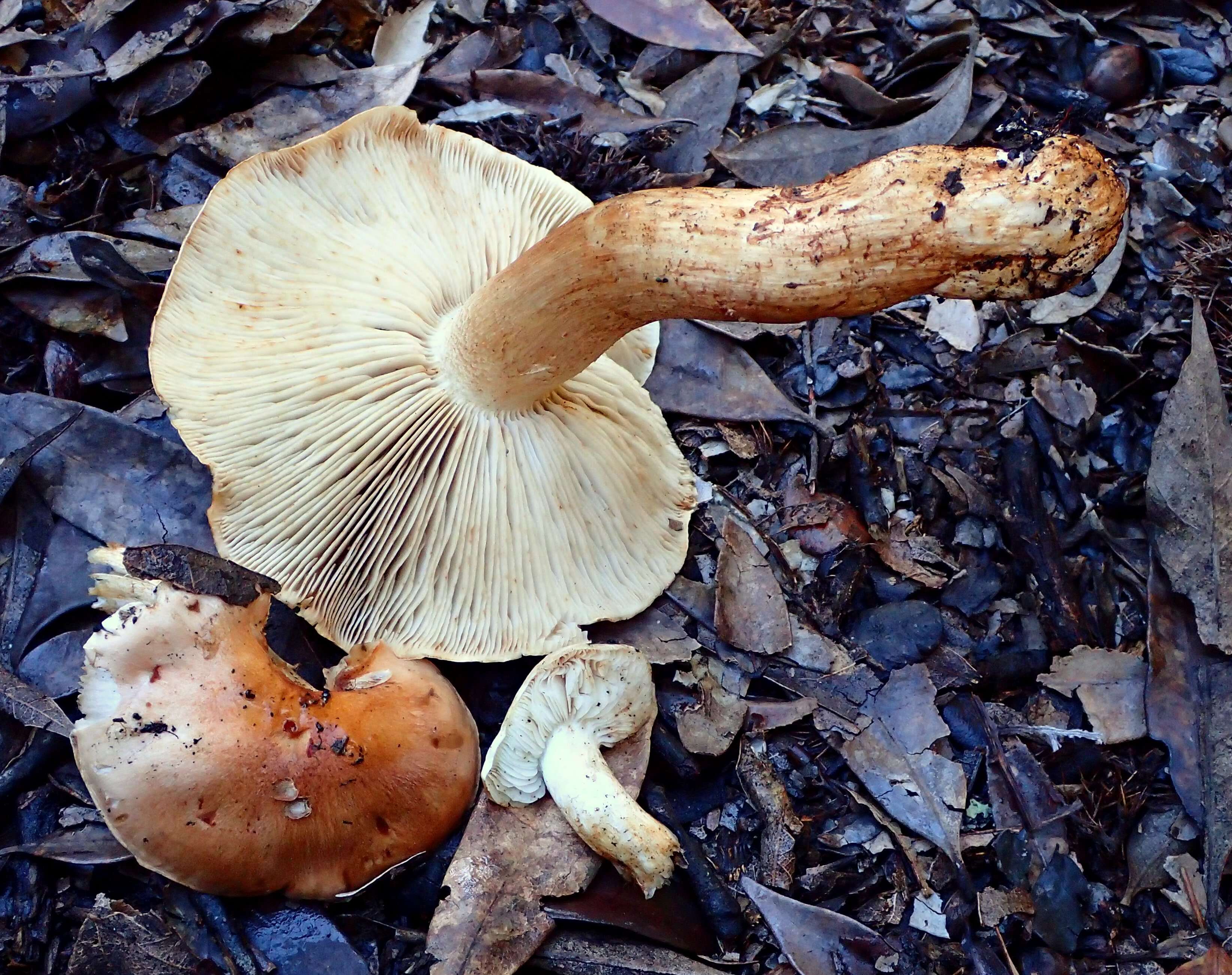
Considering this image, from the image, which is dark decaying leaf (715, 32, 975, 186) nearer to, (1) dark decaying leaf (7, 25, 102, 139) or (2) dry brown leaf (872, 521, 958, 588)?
(2) dry brown leaf (872, 521, 958, 588)

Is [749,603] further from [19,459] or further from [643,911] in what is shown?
[19,459]

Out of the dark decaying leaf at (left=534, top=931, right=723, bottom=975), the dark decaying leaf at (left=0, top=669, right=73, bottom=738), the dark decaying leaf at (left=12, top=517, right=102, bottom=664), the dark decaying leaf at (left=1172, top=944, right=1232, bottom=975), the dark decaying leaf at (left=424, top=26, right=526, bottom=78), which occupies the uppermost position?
the dark decaying leaf at (left=424, top=26, right=526, bottom=78)

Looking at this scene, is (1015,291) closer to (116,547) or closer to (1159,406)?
(1159,406)

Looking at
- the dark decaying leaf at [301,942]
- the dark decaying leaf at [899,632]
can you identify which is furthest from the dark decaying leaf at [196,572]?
the dark decaying leaf at [899,632]

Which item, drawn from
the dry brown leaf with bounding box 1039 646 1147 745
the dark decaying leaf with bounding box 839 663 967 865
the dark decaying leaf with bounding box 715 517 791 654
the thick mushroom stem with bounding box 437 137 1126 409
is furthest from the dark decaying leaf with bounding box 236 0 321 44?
the dry brown leaf with bounding box 1039 646 1147 745

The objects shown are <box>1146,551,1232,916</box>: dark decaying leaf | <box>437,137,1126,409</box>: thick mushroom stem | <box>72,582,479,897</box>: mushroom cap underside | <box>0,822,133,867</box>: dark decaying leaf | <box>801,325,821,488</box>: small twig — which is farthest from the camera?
<box>801,325,821,488</box>: small twig

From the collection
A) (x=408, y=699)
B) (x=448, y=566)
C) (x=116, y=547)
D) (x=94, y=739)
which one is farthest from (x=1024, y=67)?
(x=94, y=739)
